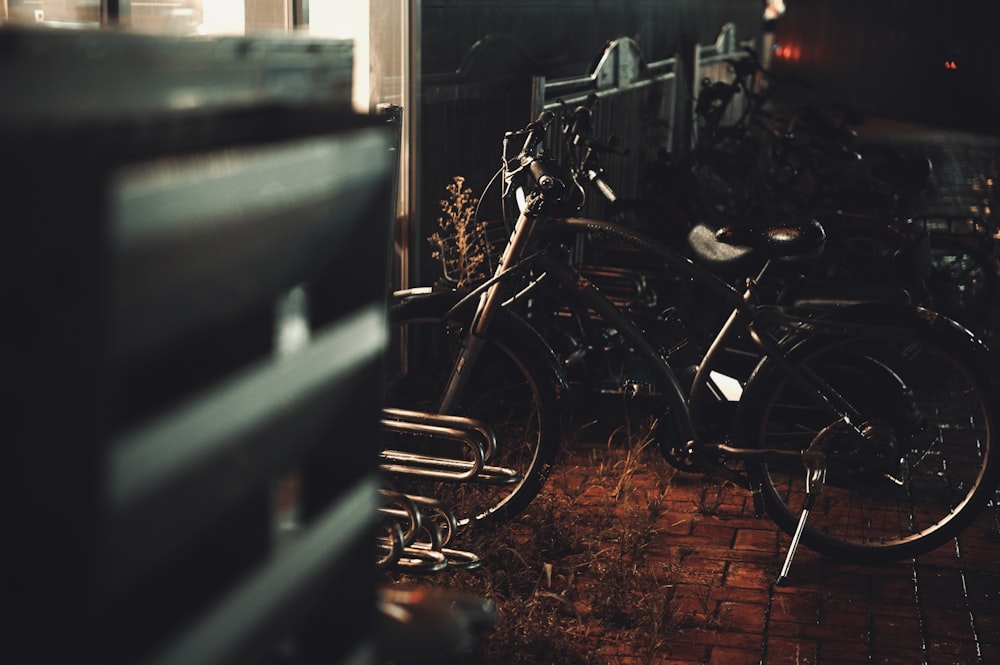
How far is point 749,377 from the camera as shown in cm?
471

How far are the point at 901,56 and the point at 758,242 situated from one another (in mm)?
24744

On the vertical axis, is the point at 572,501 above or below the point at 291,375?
below

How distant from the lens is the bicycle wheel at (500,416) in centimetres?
462

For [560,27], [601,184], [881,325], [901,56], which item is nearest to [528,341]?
[601,184]

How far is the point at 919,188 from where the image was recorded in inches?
319

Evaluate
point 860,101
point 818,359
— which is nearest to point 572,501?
point 818,359

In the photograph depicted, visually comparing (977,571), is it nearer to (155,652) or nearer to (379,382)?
(379,382)

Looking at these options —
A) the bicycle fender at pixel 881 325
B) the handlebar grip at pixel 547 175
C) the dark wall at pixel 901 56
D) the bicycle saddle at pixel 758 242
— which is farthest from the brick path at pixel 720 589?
the dark wall at pixel 901 56

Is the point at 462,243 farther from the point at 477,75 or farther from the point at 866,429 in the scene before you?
the point at 866,429

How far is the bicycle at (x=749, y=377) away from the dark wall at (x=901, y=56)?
20841 millimetres

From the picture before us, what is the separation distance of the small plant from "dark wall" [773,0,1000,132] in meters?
19.7

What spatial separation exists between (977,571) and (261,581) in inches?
161

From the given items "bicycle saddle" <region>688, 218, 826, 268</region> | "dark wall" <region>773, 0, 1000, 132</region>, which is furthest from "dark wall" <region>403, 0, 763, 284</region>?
"dark wall" <region>773, 0, 1000, 132</region>

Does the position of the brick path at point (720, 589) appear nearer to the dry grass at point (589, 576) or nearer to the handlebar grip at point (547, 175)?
the dry grass at point (589, 576)
